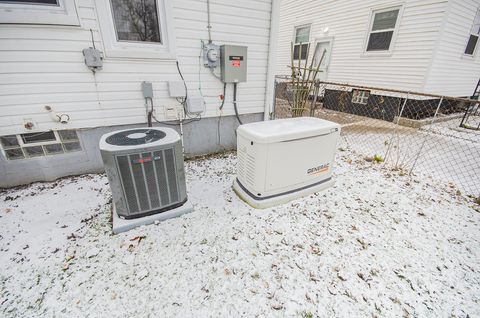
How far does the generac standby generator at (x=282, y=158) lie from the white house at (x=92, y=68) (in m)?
1.64

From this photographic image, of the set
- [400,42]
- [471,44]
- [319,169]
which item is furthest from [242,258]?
[471,44]

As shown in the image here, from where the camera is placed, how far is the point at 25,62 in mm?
2539

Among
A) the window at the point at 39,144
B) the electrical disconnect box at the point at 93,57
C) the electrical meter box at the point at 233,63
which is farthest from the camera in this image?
the electrical meter box at the point at 233,63

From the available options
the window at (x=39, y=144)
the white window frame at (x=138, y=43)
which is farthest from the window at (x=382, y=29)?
the window at (x=39, y=144)

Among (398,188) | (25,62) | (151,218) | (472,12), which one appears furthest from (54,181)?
(472,12)

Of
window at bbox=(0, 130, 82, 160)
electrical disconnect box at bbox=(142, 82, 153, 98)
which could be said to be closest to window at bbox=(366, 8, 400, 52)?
electrical disconnect box at bbox=(142, 82, 153, 98)

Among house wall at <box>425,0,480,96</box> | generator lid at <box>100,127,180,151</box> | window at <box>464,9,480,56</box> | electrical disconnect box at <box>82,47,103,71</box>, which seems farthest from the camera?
window at <box>464,9,480,56</box>

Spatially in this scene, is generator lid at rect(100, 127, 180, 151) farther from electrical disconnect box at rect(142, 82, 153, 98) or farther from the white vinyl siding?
the white vinyl siding

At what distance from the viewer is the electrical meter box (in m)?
3.38

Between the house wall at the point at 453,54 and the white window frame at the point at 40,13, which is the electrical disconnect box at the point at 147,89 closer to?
the white window frame at the point at 40,13

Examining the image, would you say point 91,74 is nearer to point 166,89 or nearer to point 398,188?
point 166,89

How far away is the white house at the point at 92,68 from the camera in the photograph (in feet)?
8.26

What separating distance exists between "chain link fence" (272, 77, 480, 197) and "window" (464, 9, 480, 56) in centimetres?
167

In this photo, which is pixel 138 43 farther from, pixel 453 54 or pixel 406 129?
pixel 453 54
